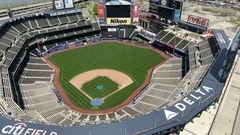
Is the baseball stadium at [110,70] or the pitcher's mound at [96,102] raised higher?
the baseball stadium at [110,70]

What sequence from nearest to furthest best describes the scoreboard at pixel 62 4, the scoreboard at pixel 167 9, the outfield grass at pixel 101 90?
the outfield grass at pixel 101 90 → the scoreboard at pixel 167 9 → the scoreboard at pixel 62 4

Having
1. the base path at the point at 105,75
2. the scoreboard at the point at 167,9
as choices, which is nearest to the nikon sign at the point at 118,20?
the scoreboard at the point at 167,9

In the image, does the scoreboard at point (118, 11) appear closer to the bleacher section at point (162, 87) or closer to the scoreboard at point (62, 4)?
Result: the scoreboard at point (62, 4)

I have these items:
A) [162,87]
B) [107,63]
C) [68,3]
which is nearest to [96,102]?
[162,87]

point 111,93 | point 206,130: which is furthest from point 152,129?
point 111,93

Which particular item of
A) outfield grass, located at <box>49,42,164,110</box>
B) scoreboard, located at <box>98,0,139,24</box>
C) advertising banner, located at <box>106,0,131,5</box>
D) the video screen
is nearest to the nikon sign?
scoreboard, located at <box>98,0,139,24</box>

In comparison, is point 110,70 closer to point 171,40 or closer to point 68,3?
point 171,40
